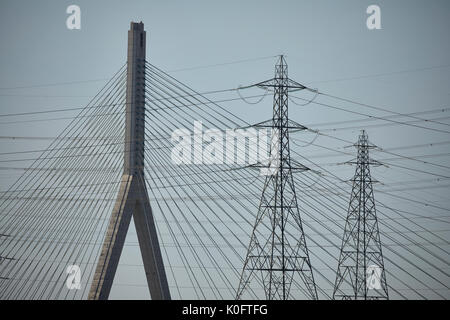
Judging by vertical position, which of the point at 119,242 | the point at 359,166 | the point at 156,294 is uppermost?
the point at 359,166

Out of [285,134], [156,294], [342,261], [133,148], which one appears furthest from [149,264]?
[342,261]

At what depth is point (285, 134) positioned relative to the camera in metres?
38.5

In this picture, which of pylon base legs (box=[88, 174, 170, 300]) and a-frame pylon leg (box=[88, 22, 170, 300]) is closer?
a-frame pylon leg (box=[88, 22, 170, 300])

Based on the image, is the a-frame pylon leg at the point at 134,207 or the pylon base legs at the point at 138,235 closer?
the a-frame pylon leg at the point at 134,207

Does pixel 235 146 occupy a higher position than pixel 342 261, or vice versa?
pixel 235 146

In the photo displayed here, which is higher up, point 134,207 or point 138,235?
point 134,207
